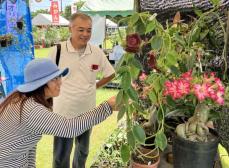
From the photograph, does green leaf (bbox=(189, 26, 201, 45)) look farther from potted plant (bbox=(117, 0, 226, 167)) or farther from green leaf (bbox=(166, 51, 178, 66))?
green leaf (bbox=(166, 51, 178, 66))

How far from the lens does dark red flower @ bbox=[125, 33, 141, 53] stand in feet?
2.75

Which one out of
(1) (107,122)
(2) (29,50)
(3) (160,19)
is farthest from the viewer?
(1) (107,122)

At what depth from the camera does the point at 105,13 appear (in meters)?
5.90

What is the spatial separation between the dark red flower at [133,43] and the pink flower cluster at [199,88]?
0.15m

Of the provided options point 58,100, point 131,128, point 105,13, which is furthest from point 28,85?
point 105,13

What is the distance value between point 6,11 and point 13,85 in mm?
854

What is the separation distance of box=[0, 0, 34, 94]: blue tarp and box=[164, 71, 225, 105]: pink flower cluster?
2.91 metres

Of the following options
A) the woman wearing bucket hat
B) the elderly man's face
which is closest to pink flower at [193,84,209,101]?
the woman wearing bucket hat

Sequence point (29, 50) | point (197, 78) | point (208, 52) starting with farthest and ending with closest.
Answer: point (29, 50) → point (208, 52) → point (197, 78)

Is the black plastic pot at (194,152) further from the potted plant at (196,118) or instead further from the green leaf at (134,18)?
the green leaf at (134,18)

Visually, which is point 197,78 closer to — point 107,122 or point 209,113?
point 209,113

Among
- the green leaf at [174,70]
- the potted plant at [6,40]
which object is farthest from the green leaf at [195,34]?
the potted plant at [6,40]

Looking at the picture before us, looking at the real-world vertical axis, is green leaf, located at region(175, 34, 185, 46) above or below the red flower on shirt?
above

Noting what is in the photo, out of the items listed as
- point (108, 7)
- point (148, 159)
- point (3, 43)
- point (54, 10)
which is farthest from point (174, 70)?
point (54, 10)
